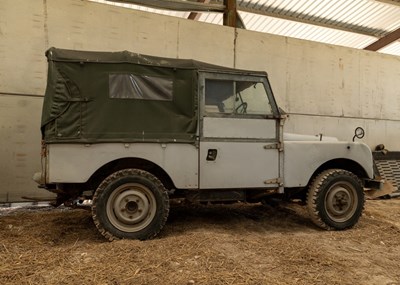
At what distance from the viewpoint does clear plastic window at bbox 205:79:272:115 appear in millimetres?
4023

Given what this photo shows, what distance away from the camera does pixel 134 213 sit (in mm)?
3680

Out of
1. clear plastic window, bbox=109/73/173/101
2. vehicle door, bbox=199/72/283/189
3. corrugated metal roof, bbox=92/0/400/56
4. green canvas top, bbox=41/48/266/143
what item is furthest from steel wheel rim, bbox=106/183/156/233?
corrugated metal roof, bbox=92/0/400/56

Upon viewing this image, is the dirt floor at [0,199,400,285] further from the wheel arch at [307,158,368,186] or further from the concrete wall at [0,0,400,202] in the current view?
the concrete wall at [0,0,400,202]

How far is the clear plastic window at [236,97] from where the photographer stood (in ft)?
13.2

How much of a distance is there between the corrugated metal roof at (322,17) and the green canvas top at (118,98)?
19.6 feet

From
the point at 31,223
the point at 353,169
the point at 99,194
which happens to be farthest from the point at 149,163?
the point at 353,169

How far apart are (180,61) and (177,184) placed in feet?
5.26

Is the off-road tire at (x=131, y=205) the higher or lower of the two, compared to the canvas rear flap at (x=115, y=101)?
lower

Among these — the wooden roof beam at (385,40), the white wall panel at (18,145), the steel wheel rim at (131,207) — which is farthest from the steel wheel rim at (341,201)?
the wooden roof beam at (385,40)

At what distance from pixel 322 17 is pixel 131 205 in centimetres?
951

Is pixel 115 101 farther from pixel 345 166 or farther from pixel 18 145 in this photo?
pixel 345 166

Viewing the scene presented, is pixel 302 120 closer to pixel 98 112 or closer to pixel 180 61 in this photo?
pixel 180 61

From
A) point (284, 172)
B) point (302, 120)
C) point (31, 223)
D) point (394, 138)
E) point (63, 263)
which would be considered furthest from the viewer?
point (394, 138)

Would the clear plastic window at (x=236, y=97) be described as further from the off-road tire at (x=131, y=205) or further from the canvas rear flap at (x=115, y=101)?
the off-road tire at (x=131, y=205)
